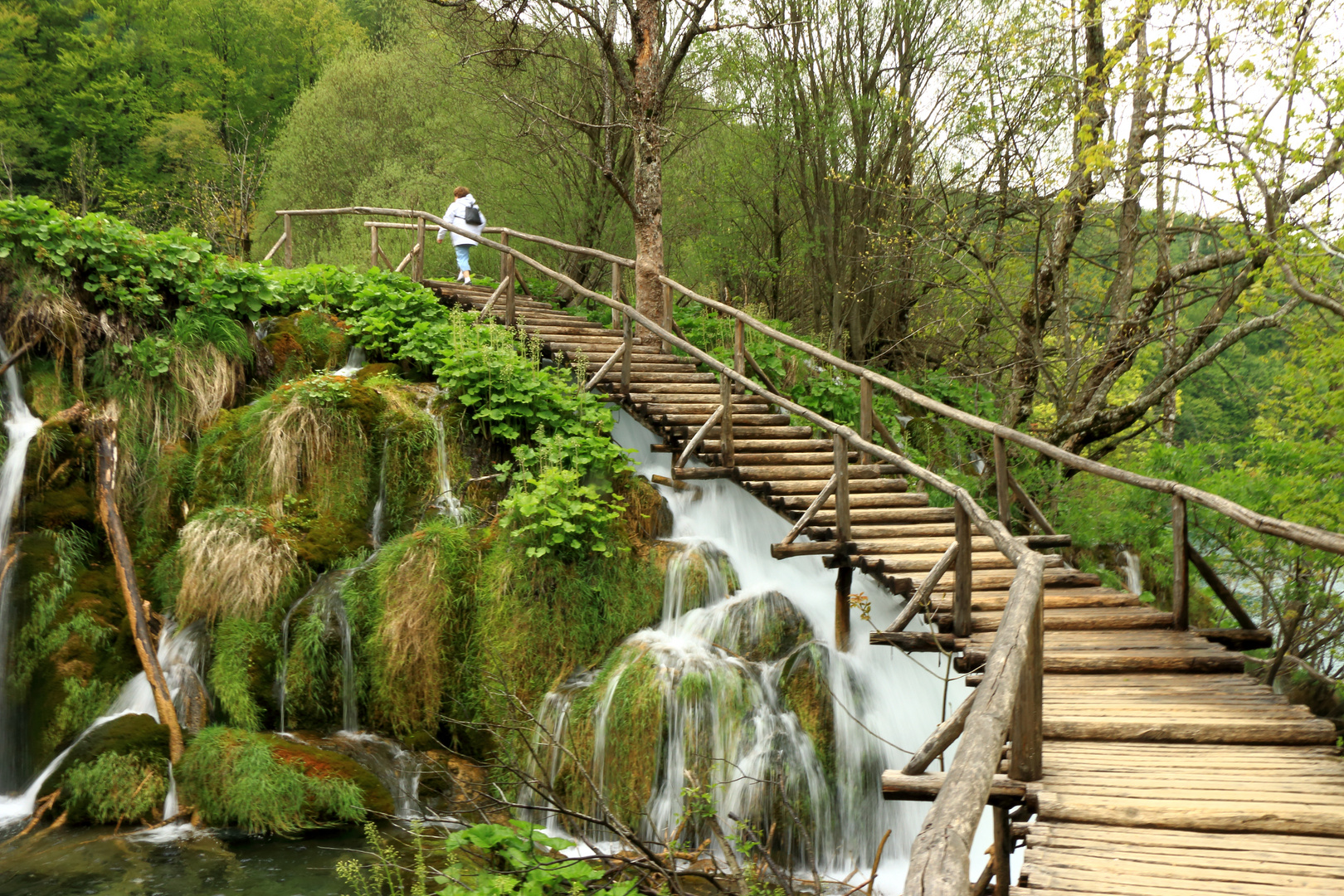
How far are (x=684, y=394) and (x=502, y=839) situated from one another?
6342mm

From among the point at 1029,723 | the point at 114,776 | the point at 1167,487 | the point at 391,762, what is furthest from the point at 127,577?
the point at 1167,487

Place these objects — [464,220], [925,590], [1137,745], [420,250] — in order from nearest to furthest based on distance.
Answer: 1. [1137,745]
2. [925,590]
3. [420,250]
4. [464,220]

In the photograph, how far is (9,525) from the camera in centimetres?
805

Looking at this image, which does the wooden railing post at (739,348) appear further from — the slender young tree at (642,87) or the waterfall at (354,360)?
the waterfall at (354,360)

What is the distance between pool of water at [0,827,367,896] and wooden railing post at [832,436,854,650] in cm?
408

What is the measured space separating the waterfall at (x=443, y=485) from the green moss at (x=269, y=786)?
8.41 feet

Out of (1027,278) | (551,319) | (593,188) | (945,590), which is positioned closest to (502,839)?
(945,590)

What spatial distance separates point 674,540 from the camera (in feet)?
29.8

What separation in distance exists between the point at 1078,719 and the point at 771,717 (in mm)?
3212

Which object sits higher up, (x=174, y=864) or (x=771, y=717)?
(x=771, y=717)

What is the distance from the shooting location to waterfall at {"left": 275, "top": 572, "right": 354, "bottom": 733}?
769cm

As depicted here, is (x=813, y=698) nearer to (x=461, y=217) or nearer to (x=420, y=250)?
(x=420, y=250)

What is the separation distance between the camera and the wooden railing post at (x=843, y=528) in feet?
23.8

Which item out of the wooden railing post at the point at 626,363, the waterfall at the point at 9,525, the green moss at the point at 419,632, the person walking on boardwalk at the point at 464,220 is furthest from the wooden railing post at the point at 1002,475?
the person walking on boardwalk at the point at 464,220
